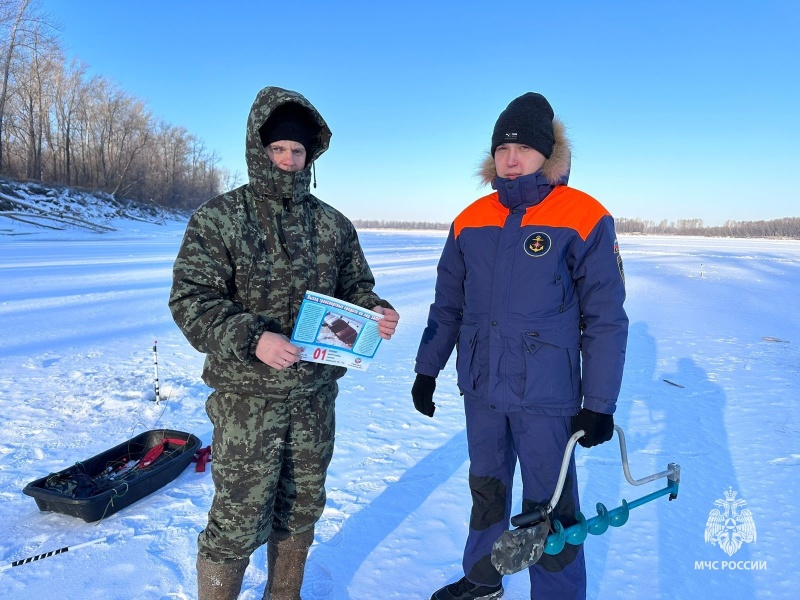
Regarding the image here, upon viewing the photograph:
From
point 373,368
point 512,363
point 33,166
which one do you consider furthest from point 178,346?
point 33,166

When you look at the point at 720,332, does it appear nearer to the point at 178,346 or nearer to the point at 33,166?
the point at 178,346

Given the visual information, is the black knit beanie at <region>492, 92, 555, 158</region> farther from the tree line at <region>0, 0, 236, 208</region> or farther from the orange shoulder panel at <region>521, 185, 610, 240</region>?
the tree line at <region>0, 0, 236, 208</region>

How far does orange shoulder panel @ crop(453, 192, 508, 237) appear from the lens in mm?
2244

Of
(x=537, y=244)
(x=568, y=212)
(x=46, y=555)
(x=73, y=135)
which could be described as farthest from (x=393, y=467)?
(x=73, y=135)

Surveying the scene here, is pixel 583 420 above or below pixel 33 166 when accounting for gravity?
below

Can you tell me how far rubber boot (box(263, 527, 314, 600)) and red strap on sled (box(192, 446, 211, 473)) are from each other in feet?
4.73

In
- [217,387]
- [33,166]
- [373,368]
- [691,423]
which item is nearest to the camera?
[217,387]

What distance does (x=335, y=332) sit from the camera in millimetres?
1889

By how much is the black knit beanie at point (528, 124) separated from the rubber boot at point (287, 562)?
198cm

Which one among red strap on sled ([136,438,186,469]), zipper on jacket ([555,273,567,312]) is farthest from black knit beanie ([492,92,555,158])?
red strap on sled ([136,438,186,469])

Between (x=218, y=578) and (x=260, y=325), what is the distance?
107 cm

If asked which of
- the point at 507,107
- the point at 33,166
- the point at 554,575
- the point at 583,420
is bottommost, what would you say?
the point at 554,575

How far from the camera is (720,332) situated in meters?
8.35

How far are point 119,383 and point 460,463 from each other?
11.8 feet
